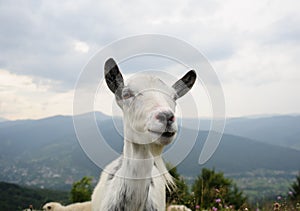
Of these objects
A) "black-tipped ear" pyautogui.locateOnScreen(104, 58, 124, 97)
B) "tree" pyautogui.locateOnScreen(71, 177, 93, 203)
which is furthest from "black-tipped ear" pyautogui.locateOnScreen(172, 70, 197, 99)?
"tree" pyautogui.locateOnScreen(71, 177, 93, 203)

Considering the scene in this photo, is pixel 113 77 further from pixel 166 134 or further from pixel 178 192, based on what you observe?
pixel 178 192

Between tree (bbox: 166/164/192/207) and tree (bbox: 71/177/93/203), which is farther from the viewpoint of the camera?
tree (bbox: 71/177/93/203)

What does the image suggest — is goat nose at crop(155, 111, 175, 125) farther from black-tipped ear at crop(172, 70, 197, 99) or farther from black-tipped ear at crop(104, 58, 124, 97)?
black-tipped ear at crop(172, 70, 197, 99)

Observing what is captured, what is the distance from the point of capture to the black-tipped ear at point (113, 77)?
12.3 ft

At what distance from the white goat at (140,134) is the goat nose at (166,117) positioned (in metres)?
0.03

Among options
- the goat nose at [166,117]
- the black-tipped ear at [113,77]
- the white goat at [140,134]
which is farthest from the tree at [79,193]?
the goat nose at [166,117]

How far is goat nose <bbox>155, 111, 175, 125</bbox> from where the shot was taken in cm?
322

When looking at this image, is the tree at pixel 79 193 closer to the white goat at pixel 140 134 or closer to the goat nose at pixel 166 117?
the white goat at pixel 140 134

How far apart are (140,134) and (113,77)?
76 cm

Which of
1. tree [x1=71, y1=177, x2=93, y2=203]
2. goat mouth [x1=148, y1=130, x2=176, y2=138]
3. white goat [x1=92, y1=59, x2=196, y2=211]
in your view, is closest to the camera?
goat mouth [x1=148, y1=130, x2=176, y2=138]

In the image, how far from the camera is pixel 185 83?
4387 mm

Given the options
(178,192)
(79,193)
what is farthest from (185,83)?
(79,193)

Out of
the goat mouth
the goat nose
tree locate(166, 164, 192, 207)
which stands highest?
the goat nose

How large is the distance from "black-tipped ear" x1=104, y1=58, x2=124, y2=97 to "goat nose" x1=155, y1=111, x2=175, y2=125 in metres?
0.88
